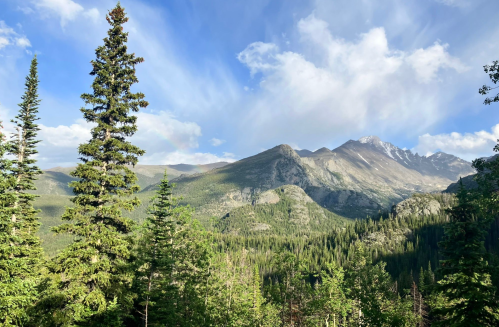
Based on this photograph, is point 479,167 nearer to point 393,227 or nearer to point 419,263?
point 419,263

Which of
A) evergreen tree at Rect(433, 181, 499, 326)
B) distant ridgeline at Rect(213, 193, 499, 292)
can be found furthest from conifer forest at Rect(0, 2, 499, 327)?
distant ridgeline at Rect(213, 193, 499, 292)

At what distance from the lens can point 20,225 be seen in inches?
692

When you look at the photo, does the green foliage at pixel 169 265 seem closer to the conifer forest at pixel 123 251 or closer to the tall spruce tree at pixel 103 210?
the conifer forest at pixel 123 251

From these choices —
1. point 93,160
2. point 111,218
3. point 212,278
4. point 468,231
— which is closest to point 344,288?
point 212,278

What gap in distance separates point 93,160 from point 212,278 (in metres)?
15.6

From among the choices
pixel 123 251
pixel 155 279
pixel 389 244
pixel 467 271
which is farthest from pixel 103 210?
pixel 389 244

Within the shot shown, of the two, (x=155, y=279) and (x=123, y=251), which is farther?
(x=155, y=279)

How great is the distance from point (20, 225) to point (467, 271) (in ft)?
93.7

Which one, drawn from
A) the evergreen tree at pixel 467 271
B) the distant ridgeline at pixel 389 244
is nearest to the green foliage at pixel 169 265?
the evergreen tree at pixel 467 271

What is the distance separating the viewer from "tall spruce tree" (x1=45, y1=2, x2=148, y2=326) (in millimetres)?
13258

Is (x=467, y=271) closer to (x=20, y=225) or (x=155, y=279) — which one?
(x=155, y=279)

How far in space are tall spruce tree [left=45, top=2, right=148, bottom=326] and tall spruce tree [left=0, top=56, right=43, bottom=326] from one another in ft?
9.81

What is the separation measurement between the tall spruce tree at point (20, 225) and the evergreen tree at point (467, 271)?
2323 cm

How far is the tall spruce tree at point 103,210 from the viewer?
13258mm
